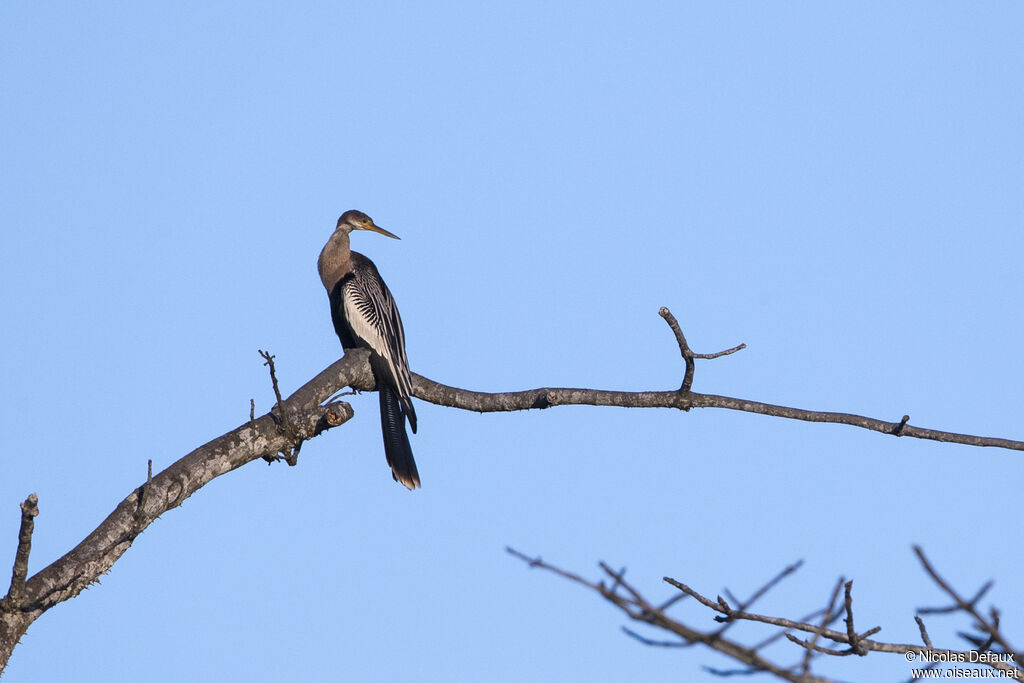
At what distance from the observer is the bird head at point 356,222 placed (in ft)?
27.8

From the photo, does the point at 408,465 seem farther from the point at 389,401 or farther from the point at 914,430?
the point at 914,430

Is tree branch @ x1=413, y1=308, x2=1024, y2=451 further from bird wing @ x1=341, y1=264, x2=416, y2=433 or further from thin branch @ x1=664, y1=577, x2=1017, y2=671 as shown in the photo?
thin branch @ x1=664, y1=577, x2=1017, y2=671

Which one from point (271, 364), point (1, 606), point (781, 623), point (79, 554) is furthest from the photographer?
point (271, 364)

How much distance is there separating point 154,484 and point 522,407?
2.12 m

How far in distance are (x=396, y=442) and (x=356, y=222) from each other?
271cm

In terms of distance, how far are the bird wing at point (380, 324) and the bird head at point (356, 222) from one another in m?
0.86

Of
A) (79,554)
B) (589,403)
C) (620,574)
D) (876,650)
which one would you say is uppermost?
(589,403)

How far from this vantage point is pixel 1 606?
3.64m

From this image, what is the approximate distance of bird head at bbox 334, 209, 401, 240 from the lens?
848 cm

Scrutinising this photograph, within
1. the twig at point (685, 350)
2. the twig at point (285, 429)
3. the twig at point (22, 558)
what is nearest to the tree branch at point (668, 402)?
the twig at point (685, 350)

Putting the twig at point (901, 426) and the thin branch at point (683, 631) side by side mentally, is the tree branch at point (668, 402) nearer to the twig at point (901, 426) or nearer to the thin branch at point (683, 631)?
the twig at point (901, 426)

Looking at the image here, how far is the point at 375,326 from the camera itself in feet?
22.6

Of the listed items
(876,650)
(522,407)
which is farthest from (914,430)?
(876,650)

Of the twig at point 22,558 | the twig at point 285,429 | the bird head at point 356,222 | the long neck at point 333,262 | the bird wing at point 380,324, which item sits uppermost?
the bird head at point 356,222
